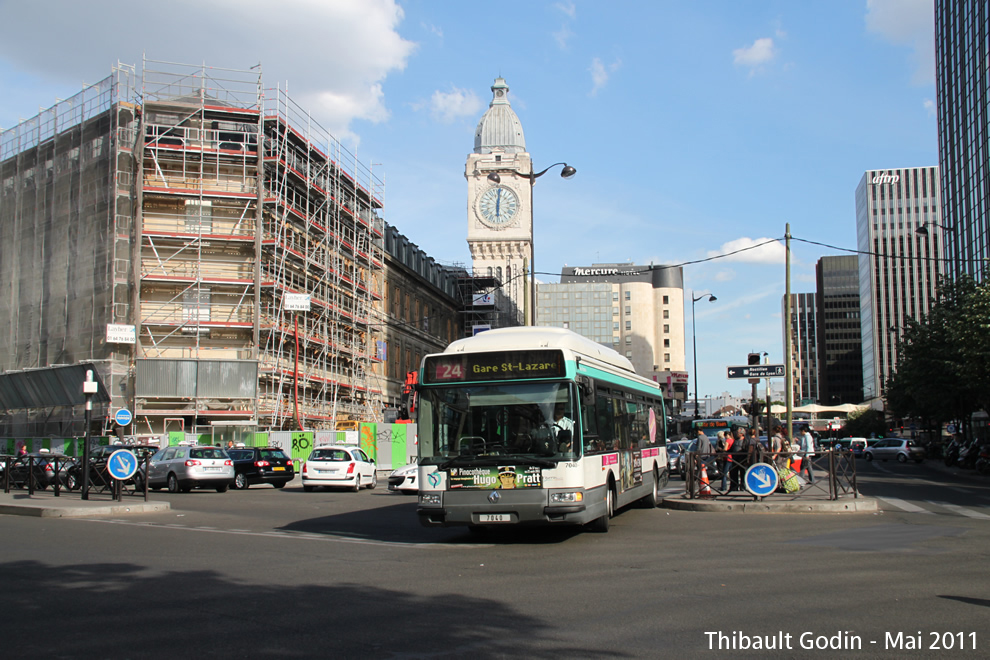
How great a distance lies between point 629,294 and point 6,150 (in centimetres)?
11513

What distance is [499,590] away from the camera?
29.3 feet

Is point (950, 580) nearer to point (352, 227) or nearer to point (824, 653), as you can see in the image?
point (824, 653)

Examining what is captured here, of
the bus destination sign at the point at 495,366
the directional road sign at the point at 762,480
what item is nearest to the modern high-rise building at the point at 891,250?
the directional road sign at the point at 762,480

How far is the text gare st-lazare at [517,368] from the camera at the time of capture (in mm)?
12891

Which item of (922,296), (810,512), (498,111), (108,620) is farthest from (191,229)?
(922,296)

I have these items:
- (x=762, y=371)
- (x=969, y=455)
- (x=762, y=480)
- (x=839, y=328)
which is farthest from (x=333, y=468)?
(x=839, y=328)

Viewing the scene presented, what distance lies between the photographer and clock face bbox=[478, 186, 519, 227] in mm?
117938

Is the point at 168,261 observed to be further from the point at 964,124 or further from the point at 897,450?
the point at 964,124

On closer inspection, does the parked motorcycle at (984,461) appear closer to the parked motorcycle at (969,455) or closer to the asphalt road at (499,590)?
the parked motorcycle at (969,455)

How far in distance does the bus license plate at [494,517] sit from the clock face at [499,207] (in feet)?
350

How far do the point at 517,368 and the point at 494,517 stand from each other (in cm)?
222

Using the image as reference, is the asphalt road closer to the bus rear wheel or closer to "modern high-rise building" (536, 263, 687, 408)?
the bus rear wheel

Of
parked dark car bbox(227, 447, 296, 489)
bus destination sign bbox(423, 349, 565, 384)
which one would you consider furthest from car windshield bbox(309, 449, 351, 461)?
bus destination sign bbox(423, 349, 565, 384)

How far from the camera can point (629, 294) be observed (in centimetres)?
15038
